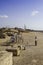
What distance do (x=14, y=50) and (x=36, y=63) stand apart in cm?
278

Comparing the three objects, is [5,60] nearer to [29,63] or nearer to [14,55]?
[29,63]

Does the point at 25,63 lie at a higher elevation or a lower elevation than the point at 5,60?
lower

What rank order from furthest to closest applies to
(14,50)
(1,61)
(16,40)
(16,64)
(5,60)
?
(16,40) < (14,50) < (16,64) < (5,60) < (1,61)

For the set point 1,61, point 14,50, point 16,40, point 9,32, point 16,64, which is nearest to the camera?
point 1,61

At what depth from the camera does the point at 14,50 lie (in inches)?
484

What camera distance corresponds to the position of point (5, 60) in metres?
6.88

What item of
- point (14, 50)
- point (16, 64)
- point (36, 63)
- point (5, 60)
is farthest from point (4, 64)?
point (14, 50)

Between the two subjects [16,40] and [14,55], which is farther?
[16,40]

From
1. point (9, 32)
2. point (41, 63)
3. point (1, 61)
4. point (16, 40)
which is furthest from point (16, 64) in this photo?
point (9, 32)

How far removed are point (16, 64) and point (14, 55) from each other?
262 cm

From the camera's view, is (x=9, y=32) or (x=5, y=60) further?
(x=9, y=32)

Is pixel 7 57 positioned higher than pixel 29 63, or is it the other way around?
pixel 7 57

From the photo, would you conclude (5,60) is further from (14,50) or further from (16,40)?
(16,40)

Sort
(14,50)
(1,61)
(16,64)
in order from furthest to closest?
1. (14,50)
2. (16,64)
3. (1,61)
